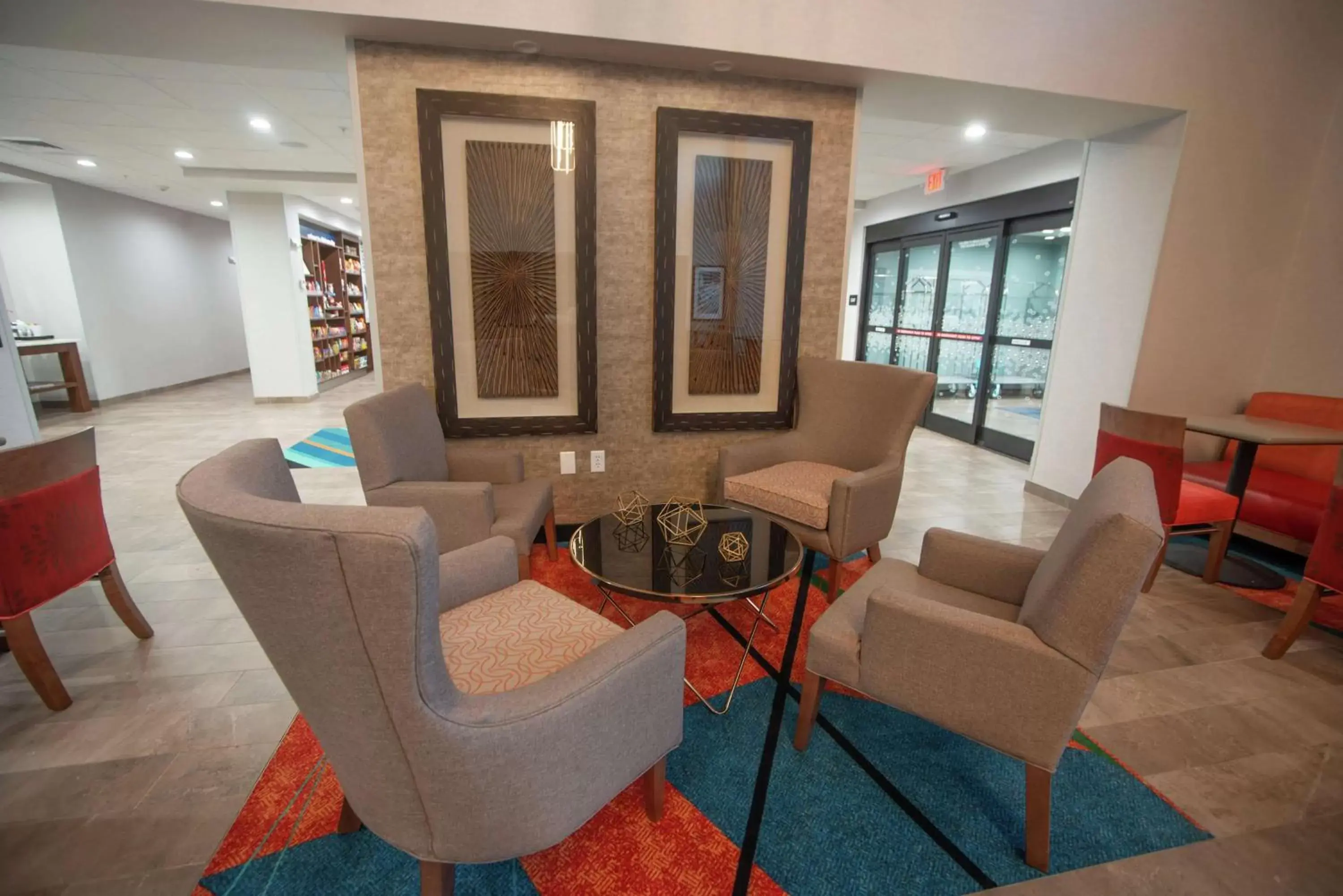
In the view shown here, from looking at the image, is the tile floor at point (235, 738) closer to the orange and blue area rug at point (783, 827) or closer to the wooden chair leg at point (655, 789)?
the orange and blue area rug at point (783, 827)

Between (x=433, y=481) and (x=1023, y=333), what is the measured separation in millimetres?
5402

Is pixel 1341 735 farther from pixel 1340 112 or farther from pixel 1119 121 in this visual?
pixel 1340 112

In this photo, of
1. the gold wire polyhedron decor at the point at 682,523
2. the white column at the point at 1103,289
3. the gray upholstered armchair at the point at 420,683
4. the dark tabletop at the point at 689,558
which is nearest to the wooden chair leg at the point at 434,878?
the gray upholstered armchair at the point at 420,683

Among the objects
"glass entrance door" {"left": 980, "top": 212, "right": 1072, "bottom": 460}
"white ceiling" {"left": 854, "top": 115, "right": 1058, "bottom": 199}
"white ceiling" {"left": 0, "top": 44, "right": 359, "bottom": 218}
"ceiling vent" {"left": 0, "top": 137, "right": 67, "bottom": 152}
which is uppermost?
"white ceiling" {"left": 854, "top": 115, "right": 1058, "bottom": 199}

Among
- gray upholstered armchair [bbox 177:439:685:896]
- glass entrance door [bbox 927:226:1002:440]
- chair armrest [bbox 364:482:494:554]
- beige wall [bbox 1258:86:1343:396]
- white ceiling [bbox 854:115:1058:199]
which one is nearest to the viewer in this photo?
gray upholstered armchair [bbox 177:439:685:896]

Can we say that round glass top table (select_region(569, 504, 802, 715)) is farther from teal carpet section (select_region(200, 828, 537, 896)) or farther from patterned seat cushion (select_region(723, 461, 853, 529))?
teal carpet section (select_region(200, 828, 537, 896))

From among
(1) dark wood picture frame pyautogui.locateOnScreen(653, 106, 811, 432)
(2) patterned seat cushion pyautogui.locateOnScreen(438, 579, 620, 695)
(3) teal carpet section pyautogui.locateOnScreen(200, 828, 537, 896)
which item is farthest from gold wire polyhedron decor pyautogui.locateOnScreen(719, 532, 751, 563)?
(1) dark wood picture frame pyautogui.locateOnScreen(653, 106, 811, 432)

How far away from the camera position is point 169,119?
450 centimetres

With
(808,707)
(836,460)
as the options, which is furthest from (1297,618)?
(808,707)

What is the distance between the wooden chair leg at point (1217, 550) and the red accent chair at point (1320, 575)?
655 mm

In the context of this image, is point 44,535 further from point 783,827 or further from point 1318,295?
point 1318,295

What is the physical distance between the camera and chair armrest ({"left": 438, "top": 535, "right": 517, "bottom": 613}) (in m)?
1.74

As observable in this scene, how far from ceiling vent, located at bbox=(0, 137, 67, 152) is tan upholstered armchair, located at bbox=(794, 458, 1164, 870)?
7.68 metres

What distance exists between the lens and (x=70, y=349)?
21.9ft
